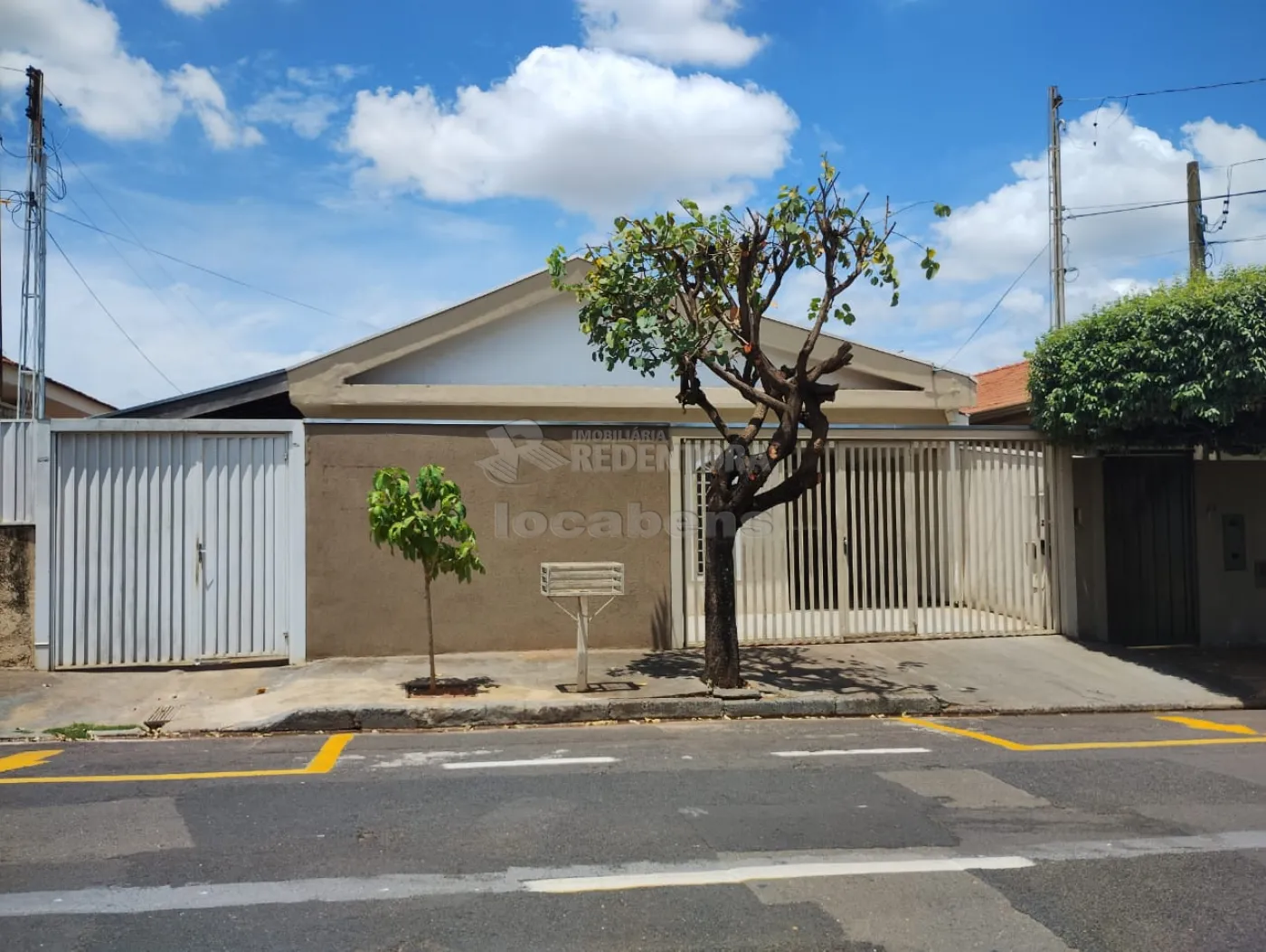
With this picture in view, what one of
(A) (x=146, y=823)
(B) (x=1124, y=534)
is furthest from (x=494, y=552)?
(B) (x=1124, y=534)

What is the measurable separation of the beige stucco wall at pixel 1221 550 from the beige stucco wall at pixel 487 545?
690cm

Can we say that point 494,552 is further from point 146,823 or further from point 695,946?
point 695,946

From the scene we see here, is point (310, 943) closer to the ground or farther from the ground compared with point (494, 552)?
closer to the ground

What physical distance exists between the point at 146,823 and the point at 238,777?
1.11 metres

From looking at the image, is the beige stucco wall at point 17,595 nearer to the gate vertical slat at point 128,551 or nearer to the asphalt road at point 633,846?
the gate vertical slat at point 128,551

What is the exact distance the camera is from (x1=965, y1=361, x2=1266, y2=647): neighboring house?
498 inches

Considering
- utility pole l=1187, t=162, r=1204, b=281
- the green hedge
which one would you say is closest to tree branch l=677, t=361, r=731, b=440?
the green hedge

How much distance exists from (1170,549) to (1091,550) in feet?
3.74

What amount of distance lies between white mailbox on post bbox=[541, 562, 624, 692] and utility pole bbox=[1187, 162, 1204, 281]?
1414cm

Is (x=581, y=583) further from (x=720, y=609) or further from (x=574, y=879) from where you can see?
(x=574, y=879)

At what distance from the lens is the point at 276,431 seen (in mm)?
10781

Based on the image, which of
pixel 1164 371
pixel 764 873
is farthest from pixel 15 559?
pixel 1164 371

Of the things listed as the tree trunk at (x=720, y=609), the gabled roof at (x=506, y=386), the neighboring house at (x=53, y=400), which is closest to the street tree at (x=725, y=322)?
the tree trunk at (x=720, y=609)

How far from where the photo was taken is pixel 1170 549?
12828 millimetres
